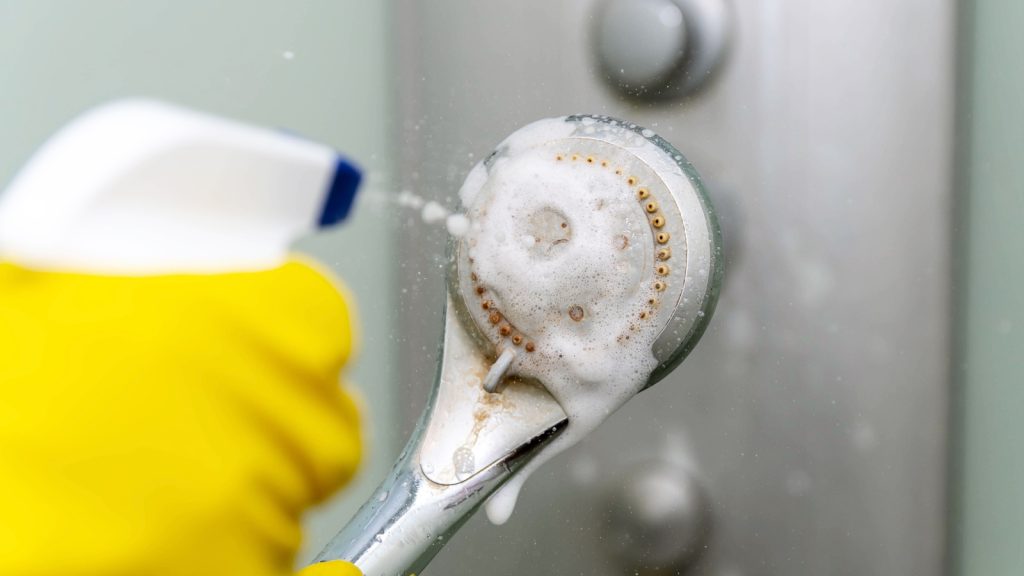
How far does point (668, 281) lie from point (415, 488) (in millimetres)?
148

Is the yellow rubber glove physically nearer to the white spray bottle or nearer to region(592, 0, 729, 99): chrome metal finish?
the white spray bottle

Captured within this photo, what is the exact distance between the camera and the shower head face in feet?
1.38

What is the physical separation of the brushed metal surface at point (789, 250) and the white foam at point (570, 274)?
0.34ft

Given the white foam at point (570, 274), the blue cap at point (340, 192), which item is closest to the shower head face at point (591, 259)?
the white foam at point (570, 274)

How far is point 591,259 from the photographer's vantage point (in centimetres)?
42

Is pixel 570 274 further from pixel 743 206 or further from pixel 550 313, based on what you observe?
pixel 743 206

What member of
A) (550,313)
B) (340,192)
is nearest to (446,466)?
(550,313)

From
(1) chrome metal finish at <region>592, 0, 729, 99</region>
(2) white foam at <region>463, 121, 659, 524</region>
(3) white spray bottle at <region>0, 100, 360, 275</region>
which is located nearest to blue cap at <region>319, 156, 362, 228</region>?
(3) white spray bottle at <region>0, 100, 360, 275</region>

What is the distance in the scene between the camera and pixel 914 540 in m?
0.51

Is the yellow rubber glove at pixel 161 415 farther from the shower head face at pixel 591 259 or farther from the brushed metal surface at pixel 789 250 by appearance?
the brushed metal surface at pixel 789 250

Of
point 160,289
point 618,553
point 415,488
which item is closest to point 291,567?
point 160,289

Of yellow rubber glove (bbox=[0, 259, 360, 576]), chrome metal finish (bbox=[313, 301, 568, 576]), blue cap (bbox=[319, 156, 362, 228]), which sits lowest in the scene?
chrome metal finish (bbox=[313, 301, 568, 576])

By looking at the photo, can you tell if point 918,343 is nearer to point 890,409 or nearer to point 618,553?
point 890,409

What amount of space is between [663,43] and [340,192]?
0.31m
